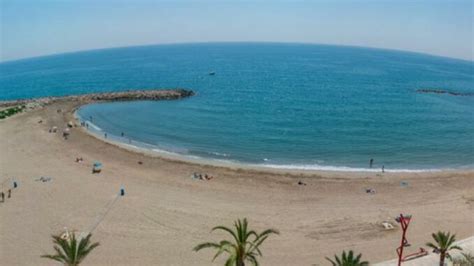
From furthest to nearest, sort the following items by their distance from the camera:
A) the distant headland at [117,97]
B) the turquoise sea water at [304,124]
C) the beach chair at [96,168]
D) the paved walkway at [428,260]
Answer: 1. the distant headland at [117,97]
2. the turquoise sea water at [304,124]
3. the beach chair at [96,168]
4. the paved walkway at [428,260]

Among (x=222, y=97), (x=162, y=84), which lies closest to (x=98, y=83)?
(x=162, y=84)

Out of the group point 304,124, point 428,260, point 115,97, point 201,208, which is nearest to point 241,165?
point 201,208

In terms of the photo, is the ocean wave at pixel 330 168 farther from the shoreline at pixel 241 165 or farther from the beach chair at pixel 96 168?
the beach chair at pixel 96 168

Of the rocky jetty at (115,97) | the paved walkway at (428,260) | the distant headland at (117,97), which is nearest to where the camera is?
the paved walkway at (428,260)

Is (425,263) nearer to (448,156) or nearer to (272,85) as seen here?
(448,156)

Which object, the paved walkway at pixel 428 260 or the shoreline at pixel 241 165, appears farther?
the shoreline at pixel 241 165

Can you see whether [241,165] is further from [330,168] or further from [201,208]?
[201,208]

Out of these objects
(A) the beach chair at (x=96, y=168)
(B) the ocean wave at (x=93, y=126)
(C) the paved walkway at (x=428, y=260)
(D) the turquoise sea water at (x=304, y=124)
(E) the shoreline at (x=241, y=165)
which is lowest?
(C) the paved walkway at (x=428, y=260)

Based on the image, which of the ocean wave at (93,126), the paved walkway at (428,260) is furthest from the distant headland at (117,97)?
the paved walkway at (428,260)

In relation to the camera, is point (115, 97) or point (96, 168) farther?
point (115, 97)
